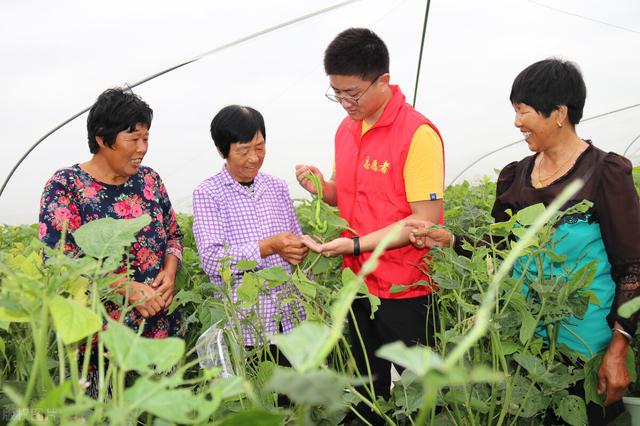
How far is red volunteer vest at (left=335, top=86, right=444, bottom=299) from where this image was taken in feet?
5.23

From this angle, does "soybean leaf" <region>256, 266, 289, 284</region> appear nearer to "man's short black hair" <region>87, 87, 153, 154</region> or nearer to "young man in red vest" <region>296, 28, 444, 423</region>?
"young man in red vest" <region>296, 28, 444, 423</region>

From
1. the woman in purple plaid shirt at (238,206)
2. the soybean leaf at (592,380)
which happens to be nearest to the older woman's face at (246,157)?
the woman in purple plaid shirt at (238,206)

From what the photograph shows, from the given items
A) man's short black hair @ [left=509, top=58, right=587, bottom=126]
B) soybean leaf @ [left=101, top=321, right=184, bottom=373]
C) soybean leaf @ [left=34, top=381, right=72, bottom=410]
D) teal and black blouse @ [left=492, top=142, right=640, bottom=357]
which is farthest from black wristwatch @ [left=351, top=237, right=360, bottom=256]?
soybean leaf @ [left=34, top=381, right=72, bottom=410]

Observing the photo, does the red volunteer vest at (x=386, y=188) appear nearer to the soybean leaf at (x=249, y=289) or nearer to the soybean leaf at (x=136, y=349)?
the soybean leaf at (x=249, y=289)

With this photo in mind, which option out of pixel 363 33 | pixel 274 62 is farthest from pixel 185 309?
pixel 274 62

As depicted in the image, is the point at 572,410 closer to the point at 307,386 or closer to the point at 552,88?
the point at 552,88

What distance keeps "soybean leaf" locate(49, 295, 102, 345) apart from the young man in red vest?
3.58 feet

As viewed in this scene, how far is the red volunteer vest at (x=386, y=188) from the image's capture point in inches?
62.7

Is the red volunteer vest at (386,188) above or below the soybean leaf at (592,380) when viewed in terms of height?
above

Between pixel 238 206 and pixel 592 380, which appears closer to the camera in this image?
pixel 592 380

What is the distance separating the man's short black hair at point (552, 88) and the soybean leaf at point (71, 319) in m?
1.16

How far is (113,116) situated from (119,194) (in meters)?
0.22

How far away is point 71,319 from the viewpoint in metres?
→ 0.44

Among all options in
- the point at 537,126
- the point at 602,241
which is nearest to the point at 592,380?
the point at 602,241
